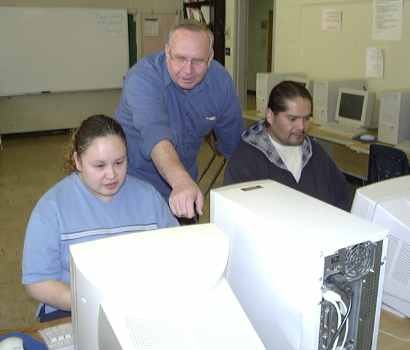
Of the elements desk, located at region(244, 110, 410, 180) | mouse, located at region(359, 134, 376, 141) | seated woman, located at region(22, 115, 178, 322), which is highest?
seated woman, located at region(22, 115, 178, 322)

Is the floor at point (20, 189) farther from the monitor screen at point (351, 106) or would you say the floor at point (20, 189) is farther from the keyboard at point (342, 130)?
the monitor screen at point (351, 106)

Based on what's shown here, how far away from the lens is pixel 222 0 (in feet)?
19.6

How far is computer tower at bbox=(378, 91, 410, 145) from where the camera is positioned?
3520 millimetres

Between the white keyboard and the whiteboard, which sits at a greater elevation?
the whiteboard

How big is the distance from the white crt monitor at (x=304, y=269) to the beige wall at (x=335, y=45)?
3.36m

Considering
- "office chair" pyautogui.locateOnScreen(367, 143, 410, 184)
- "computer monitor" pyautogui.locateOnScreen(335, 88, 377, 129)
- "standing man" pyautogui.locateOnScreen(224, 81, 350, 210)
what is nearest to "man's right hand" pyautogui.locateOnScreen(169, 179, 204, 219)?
"standing man" pyautogui.locateOnScreen(224, 81, 350, 210)

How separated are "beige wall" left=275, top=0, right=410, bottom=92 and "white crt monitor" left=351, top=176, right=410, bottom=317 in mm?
2971

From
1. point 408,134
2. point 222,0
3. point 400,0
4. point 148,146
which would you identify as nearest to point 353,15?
point 400,0

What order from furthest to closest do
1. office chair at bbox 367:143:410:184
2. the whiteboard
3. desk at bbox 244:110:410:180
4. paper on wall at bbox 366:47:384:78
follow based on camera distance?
the whiteboard, paper on wall at bbox 366:47:384:78, desk at bbox 244:110:410:180, office chair at bbox 367:143:410:184

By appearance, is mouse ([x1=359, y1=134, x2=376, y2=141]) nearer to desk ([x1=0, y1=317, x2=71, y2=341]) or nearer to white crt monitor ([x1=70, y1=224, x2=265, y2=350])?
desk ([x1=0, y1=317, x2=71, y2=341])

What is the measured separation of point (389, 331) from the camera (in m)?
1.28

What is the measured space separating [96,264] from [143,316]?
0.38ft

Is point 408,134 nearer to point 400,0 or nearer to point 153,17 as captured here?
point 400,0

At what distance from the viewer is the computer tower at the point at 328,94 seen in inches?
164
